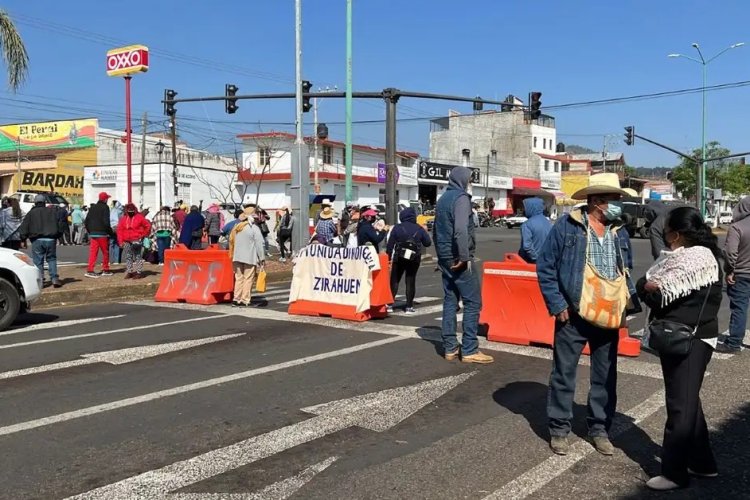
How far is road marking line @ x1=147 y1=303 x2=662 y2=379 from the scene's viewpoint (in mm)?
7027

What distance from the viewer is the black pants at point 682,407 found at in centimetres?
396

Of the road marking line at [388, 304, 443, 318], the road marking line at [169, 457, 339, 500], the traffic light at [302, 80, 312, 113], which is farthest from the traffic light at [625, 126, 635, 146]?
the road marking line at [169, 457, 339, 500]

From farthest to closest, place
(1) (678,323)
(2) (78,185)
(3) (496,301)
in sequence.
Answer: (2) (78,185) < (3) (496,301) < (1) (678,323)

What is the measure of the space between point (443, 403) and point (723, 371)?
10.3 feet

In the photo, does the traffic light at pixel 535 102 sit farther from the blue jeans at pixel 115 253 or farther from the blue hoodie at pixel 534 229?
the blue hoodie at pixel 534 229

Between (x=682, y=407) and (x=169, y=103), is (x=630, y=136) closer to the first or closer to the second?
(x=169, y=103)

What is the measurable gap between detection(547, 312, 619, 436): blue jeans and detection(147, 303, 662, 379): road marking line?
233cm

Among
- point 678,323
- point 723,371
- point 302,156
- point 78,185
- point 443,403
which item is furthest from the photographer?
point 78,185

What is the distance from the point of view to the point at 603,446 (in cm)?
458

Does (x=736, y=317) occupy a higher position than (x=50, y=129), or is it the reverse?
(x=50, y=129)

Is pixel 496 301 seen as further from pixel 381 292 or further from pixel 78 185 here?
pixel 78 185

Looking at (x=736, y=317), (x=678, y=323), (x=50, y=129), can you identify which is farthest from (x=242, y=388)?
(x=50, y=129)

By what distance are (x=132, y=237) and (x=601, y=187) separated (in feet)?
38.5

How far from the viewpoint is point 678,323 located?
395 cm
